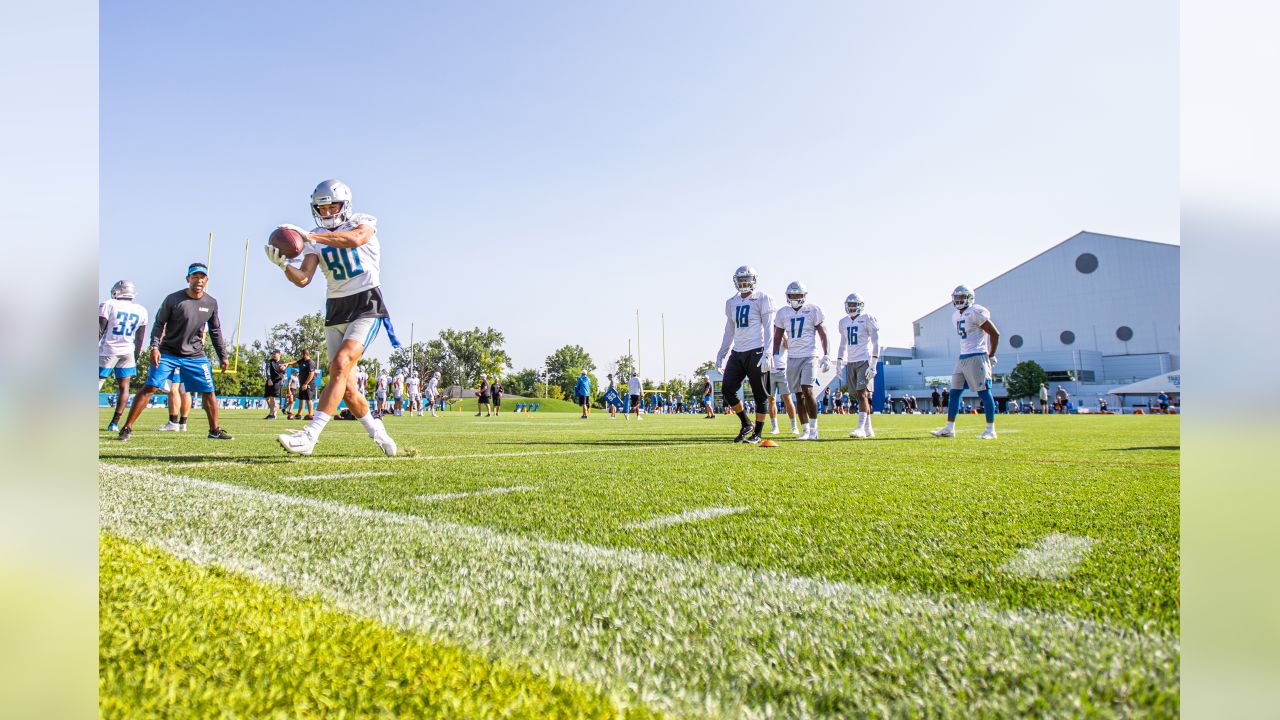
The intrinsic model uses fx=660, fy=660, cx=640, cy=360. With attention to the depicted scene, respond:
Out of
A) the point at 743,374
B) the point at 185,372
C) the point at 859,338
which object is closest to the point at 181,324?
the point at 185,372

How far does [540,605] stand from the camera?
1.53 meters

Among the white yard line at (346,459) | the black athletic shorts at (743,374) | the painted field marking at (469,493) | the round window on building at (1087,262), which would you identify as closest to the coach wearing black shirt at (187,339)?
the white yard line at (346,459)

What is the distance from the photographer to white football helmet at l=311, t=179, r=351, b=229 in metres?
5.04

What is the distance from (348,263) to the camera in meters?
5.08

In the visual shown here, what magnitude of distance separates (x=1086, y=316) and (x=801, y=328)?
6347 centimetres

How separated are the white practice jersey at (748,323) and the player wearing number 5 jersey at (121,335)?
24.6ft

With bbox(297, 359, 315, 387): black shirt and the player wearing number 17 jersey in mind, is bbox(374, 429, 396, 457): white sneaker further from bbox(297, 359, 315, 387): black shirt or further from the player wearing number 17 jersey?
bbox(297, 359, 315, 387): black shirt

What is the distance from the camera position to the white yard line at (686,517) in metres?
2.51

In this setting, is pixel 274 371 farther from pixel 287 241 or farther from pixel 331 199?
pixel 287 241

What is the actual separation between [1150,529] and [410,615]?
2.59 metres

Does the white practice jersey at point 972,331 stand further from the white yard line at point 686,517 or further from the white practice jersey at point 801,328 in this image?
the white yard line at point 686,517
